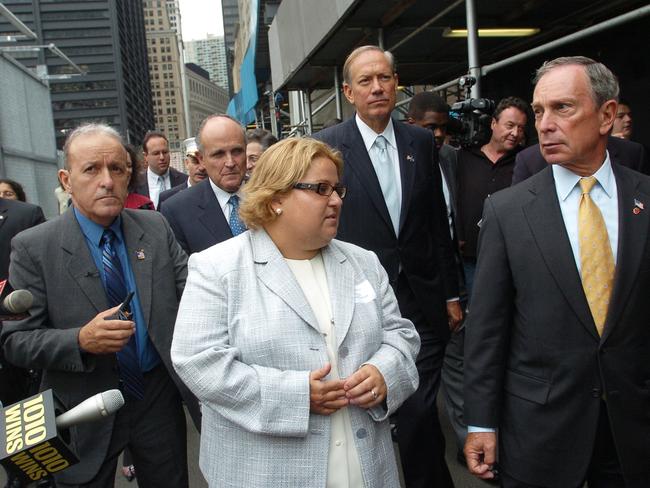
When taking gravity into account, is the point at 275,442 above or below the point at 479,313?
below

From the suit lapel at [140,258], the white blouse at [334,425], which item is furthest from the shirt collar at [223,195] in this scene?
the white blouse at [334,425]

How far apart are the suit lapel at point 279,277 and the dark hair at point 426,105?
2800 mm

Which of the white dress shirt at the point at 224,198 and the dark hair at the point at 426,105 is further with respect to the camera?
the dark hair at the point at 426,105

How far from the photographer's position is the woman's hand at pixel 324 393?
5.96ft

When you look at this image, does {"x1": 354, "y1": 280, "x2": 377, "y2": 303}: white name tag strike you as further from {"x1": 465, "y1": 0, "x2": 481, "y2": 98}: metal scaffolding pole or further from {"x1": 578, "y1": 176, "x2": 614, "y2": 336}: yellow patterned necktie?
{"x1": 465, "y1": 0, "x2": 481, "y2": 98}: metal scaffolding pole

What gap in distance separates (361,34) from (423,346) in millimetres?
8263

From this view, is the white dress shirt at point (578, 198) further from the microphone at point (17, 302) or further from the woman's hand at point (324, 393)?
the microphone at point (17, 302)

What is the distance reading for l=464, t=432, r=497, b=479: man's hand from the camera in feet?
6.86

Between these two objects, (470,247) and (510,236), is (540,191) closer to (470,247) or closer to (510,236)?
(510,236)

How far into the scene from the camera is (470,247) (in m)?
4.49

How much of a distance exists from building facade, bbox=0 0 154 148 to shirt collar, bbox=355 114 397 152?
60487 millimetres

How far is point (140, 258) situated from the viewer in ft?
8.29

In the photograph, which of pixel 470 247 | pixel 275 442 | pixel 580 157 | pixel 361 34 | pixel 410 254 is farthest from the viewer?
pixel 361 34

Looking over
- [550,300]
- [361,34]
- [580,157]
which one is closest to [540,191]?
[580,157]
